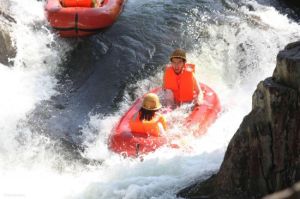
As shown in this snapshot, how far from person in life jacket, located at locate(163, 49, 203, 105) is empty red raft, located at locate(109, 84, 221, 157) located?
8.3 inches

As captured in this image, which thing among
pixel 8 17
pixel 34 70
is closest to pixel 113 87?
pixel 34 70

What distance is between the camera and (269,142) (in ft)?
13.3

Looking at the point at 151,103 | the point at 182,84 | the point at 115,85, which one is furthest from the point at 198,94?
the point at 115,85

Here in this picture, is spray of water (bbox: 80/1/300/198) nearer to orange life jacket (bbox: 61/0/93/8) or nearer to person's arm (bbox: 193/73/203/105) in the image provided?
person's arm (bbox: 193/73/203/105)

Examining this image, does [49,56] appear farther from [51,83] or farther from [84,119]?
[84,119]

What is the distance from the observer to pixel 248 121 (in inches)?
166

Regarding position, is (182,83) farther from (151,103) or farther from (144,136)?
(144,136)

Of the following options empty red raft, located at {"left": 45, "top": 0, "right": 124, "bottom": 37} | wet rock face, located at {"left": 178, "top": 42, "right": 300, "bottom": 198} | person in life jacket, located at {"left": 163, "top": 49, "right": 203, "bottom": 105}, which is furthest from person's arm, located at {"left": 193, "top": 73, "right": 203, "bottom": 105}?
empty red raft, located at {"left": 45, "top": 0, "right": 124, "bottom": 37}

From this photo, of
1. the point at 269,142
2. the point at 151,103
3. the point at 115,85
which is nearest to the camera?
the point at 269,142

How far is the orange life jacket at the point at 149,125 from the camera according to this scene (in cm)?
691

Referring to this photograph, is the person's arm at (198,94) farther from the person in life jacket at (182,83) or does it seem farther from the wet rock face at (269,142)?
the wet rock face at (269,142)

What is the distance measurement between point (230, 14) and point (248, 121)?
7569 mm

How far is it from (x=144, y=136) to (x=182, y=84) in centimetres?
125

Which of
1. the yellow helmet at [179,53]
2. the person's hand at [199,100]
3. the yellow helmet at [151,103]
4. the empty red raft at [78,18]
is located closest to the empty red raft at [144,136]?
the person's hand at [199,100]
